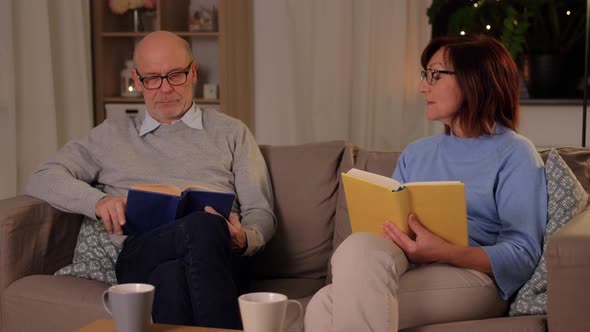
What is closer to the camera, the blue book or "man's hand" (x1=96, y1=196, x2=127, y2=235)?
the blue book

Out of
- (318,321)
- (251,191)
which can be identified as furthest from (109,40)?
(318,321)

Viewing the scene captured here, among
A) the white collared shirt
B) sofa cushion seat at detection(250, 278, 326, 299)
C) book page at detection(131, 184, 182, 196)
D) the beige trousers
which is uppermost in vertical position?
the white collared shirt

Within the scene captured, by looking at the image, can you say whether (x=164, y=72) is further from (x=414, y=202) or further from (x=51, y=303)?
(x=414, y=202)

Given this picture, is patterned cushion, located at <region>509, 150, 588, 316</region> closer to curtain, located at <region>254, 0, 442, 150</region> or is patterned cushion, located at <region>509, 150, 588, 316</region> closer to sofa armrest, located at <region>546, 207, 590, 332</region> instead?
sofa armrest, located at <region>546, 207, 590, 332</region>

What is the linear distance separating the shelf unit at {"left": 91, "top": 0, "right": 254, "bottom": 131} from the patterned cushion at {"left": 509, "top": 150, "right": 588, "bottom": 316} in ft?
8.58

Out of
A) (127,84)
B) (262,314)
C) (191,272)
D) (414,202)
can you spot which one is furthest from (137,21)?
(262,314)

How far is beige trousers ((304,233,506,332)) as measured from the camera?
1601 millimetres

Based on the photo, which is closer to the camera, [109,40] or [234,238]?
[234,238]

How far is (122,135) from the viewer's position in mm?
2486

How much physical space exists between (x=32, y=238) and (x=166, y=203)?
0.51 metres

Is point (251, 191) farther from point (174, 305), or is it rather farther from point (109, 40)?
point (109, 40)

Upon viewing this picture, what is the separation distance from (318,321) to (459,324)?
300 mm

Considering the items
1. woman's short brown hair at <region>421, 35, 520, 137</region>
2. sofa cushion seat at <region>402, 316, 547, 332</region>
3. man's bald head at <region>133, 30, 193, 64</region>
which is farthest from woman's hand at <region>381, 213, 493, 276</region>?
man's bald head at <region>133, 30, 193, 64</region>

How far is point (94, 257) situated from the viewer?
2.34 m
